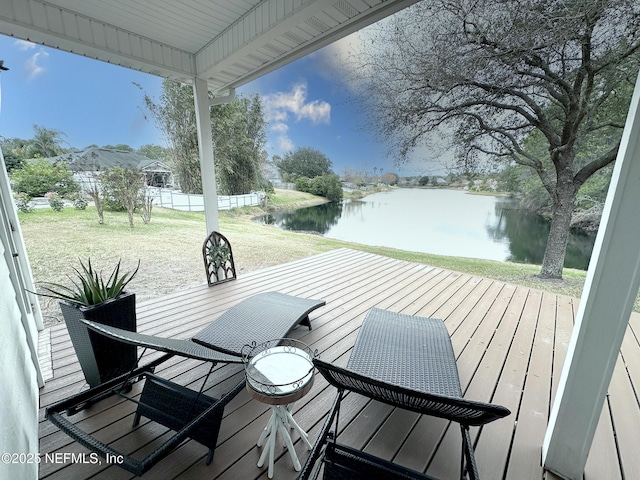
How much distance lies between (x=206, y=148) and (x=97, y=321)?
265 centimetres

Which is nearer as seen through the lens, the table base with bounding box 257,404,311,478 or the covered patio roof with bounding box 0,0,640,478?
the covered patio roof with bounding box 0,0,640,478

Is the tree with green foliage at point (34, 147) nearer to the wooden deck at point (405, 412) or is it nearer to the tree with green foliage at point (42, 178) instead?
the tree with green foliage at point (42, 178)

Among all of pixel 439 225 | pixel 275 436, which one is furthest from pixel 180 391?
pixel 439 225

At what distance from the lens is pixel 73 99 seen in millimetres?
4820

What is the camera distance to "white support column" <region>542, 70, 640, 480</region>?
102 centimetres

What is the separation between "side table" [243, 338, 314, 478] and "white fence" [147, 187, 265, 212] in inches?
213

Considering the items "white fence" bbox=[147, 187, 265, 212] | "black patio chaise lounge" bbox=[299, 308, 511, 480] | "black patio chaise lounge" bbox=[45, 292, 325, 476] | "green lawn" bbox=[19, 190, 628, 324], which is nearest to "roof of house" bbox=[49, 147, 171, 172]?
"white fence" bbox=[147, 187, 265, 212]

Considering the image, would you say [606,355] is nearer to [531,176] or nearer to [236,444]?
[236,444]

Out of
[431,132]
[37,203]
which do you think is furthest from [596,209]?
[37,203]

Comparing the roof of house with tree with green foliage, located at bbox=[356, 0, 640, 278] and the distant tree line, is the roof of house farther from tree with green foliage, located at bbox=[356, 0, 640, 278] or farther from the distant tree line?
tree with green foliage, located at bbox=[356, 0, 640, 278]

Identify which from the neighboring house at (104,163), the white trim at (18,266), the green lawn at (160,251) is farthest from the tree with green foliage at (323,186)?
the white trim at (18,266)

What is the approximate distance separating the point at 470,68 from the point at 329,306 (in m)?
5.28

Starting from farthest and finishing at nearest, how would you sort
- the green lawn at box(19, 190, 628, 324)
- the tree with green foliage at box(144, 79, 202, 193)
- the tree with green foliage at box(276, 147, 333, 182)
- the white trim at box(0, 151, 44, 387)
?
1. the tree with green foliage at box(276, 147, 333, 182)
2. the tree with green foliage at box(144, 79, 202, 193)
3. the green lawn at box(19, 190, 628, 324)
4. the white trim at box(0, 151, 44, 387)

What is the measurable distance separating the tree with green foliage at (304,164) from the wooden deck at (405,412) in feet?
15.9
